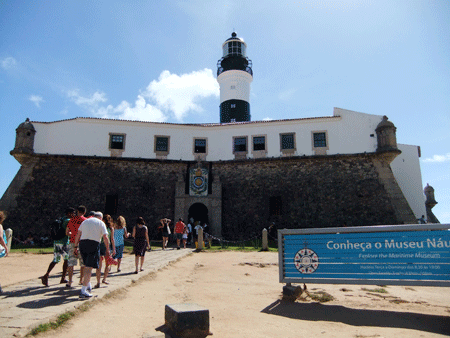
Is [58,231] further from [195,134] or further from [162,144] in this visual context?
[195,134]

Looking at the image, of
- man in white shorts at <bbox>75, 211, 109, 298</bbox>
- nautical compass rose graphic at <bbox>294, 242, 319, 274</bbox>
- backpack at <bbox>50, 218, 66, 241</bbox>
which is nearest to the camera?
man in white shorts at <bbox>75, 211, 109, 298</bbox>

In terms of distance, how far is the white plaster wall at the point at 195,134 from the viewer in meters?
21.0

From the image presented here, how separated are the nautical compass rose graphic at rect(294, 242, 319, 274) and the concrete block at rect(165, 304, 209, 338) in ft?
9.68

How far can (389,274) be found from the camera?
588cm

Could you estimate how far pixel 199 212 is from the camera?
72.7 feet

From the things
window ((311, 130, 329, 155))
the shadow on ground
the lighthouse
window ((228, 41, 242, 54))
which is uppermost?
window ((228, 41, 242, 54))

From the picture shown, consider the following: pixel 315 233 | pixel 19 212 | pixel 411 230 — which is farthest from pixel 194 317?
pixel 19 212

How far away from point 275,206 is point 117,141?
12.6 metres

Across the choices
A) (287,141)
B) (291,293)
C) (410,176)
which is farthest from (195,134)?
(291,293)

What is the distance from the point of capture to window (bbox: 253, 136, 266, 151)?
22312mm

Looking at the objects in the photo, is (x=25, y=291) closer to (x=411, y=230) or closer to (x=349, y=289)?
(x=349, y=289)

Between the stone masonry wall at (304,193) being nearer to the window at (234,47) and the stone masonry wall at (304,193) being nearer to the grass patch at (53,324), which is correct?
the window at (234,47)

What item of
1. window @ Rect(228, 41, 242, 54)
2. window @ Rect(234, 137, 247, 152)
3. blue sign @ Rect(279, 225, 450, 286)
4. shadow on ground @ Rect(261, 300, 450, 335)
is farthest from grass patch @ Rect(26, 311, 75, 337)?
window @ Rect(228, 41, 242, 54)

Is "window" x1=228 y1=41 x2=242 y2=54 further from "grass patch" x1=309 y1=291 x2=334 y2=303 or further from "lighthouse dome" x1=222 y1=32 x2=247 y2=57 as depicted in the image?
"grass patch" x1=309 y1=291 x2=334 y2=303
